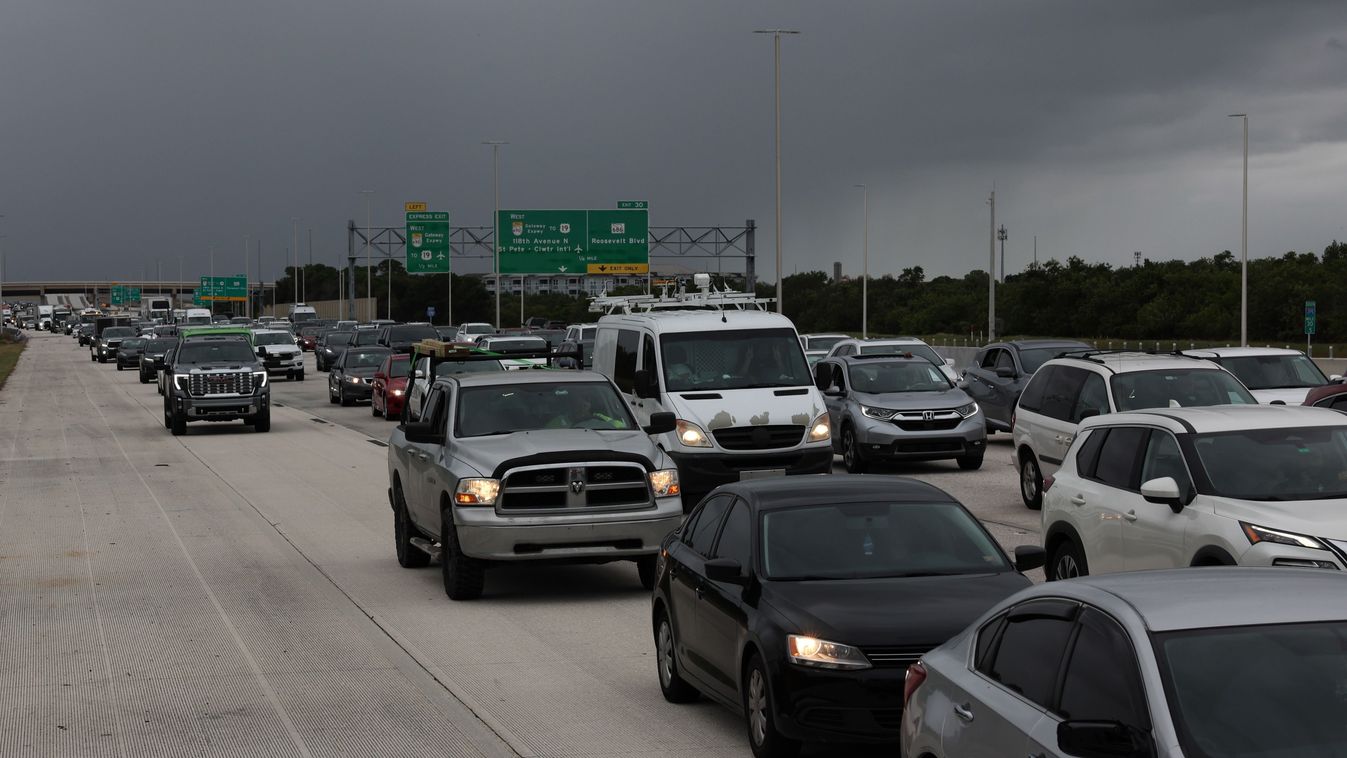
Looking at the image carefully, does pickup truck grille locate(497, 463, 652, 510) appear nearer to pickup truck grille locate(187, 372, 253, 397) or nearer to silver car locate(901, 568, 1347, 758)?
silver car locate(901, 568, 1347, 758)

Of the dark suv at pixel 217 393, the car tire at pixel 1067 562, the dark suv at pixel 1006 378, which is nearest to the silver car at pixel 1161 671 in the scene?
the car tire at pixel 1067 562

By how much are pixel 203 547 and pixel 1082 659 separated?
1368 centimetres

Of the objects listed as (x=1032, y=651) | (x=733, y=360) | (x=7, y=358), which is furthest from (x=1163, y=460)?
(x=7, y=358)

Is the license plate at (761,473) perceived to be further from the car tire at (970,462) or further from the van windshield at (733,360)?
the car tire at (970,462)

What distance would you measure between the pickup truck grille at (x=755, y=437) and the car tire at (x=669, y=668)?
903 centimetres

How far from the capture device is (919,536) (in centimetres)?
906

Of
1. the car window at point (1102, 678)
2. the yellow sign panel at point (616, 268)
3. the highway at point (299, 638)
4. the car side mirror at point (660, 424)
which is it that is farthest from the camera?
the yellow sign panel at point (616, 268)

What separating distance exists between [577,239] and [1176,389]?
57621 mm

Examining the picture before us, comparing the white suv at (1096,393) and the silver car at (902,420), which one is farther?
the silver car at (902,420)

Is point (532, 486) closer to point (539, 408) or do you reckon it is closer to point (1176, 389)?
point (539, 408)

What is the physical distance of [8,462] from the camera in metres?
28.8

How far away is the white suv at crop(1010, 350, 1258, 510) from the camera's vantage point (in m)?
17.8

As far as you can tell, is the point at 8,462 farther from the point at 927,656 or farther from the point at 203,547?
the point at 927,656

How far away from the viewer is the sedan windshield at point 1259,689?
4.42 metres
